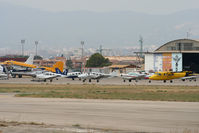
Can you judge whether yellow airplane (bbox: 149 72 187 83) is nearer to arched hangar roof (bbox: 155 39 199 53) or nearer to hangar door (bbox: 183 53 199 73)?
arched hangar roof (bbox: 155 39 199 53)

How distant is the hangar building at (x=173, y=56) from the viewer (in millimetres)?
112875

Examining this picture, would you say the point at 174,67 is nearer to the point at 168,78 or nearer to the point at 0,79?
the point at 168,78

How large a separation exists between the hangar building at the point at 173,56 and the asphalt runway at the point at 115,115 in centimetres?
7966

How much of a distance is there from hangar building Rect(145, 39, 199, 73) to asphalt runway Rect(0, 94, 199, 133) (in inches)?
3136

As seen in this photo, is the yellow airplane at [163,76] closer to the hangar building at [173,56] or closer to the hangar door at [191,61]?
the hangar building at [173,56]

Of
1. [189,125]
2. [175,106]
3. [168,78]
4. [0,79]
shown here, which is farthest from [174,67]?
[189,125]

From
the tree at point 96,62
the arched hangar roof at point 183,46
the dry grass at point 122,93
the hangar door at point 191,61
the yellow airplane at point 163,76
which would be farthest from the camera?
the tree at point 96,62

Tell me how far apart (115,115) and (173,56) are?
88.5 metres

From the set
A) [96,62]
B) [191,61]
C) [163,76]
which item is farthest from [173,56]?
[96,62]

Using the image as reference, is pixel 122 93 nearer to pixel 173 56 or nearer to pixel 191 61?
pixel 173 56

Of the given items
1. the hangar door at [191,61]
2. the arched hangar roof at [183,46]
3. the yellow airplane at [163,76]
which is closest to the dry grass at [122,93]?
the yellow airplane at [163,76]

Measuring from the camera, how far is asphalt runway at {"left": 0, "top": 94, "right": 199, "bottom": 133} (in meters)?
22.8

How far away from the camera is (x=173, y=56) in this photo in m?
113

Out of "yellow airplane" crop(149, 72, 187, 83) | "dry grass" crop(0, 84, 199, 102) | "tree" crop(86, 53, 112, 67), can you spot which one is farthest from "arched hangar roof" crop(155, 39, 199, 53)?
"tree" crop(86, 53, 112, 67)
